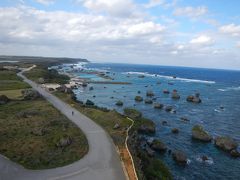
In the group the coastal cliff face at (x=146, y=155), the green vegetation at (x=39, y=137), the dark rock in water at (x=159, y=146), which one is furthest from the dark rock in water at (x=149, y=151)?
the green vegetation at (x=39, y=137)

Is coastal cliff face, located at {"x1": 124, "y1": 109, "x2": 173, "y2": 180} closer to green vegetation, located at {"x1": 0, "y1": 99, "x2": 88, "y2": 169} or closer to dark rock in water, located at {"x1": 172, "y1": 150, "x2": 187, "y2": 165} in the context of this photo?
dark rock in water, located at {"x1": 172, "y1": 150, "x2": 187, "y2": 165}

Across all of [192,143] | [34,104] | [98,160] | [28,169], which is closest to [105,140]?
[98,160]

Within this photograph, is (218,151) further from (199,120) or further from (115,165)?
(115,165)

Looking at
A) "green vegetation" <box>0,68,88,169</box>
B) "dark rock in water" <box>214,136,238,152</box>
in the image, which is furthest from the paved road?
"dark rock in water" <box>214,136,238,152</box>

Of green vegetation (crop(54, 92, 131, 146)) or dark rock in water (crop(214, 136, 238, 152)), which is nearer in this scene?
green vegetation (crop(54, 92, 131, 146))

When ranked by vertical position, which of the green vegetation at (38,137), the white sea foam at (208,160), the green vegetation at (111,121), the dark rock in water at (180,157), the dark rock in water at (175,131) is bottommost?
the white sea foam at (208,160)

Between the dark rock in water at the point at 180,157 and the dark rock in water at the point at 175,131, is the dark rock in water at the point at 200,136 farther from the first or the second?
the dark rock in water at the point at 180,157
